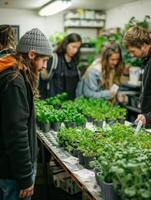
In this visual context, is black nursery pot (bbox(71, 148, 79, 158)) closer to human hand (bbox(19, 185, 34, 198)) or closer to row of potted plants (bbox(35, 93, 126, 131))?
human hand (bbox(19, 185, 34, 198))

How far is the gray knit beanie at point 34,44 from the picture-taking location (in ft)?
6.76

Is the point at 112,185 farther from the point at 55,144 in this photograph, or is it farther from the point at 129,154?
the point at 55,144

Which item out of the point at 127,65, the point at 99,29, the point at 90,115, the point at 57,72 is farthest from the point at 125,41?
the point at 99,29

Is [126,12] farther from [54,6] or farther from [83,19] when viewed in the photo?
[54,6]

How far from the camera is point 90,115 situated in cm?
343

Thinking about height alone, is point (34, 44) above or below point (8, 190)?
above

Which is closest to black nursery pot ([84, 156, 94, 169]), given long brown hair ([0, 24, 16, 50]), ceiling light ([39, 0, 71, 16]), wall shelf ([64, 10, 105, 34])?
long brown hair ([0, 24, 16, 50])

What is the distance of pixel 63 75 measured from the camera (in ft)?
14.9

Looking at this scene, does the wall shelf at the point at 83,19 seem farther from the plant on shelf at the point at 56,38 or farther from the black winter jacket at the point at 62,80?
the black winter jacket at the point at 62,80

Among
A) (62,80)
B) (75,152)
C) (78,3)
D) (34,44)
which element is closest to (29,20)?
(78,3)

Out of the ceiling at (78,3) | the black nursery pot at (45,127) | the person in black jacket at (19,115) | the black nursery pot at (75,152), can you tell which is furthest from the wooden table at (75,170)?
the ceiling at (78,3)

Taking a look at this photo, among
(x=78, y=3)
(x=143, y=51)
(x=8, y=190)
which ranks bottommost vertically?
(x=8, y=190)

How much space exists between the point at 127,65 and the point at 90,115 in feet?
7.64

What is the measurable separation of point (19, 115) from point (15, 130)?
9 centimetres
